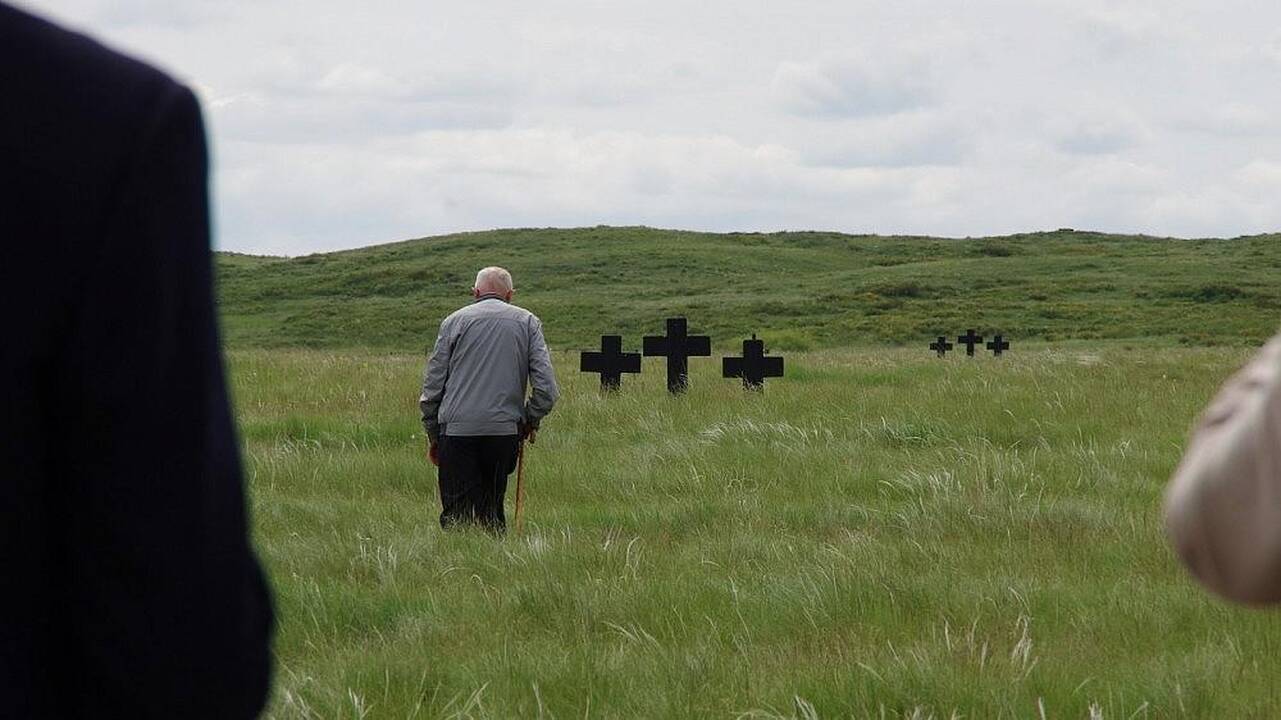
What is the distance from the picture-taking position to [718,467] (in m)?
10.7

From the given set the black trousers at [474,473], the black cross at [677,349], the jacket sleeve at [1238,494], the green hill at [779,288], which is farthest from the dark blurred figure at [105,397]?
the green hill at [779,288]

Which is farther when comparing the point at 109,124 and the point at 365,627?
the point at 365,627

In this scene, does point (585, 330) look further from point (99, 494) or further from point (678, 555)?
point (99, 494)

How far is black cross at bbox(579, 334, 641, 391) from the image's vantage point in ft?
56.8

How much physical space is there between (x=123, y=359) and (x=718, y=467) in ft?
30.8

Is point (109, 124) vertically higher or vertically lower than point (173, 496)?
higher

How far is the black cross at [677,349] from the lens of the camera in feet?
57.5

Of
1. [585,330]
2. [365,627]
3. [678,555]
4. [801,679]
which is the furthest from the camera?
[585,330]

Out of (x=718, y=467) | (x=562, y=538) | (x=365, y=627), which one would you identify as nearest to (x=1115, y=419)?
(x=718, y=467)

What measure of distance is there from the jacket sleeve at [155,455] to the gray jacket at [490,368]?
26.7ft

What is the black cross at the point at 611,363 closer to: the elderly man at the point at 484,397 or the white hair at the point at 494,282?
the white hair at the point at 494,282

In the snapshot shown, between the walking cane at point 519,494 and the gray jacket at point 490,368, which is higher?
the gray jacket at point 490,368

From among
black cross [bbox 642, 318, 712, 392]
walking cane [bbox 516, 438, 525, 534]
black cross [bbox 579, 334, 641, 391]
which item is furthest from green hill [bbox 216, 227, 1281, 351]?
walking cane [bbox 516, 438, 525, 534]

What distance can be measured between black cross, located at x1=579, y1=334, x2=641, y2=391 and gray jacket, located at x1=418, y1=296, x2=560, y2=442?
24.0 ft
